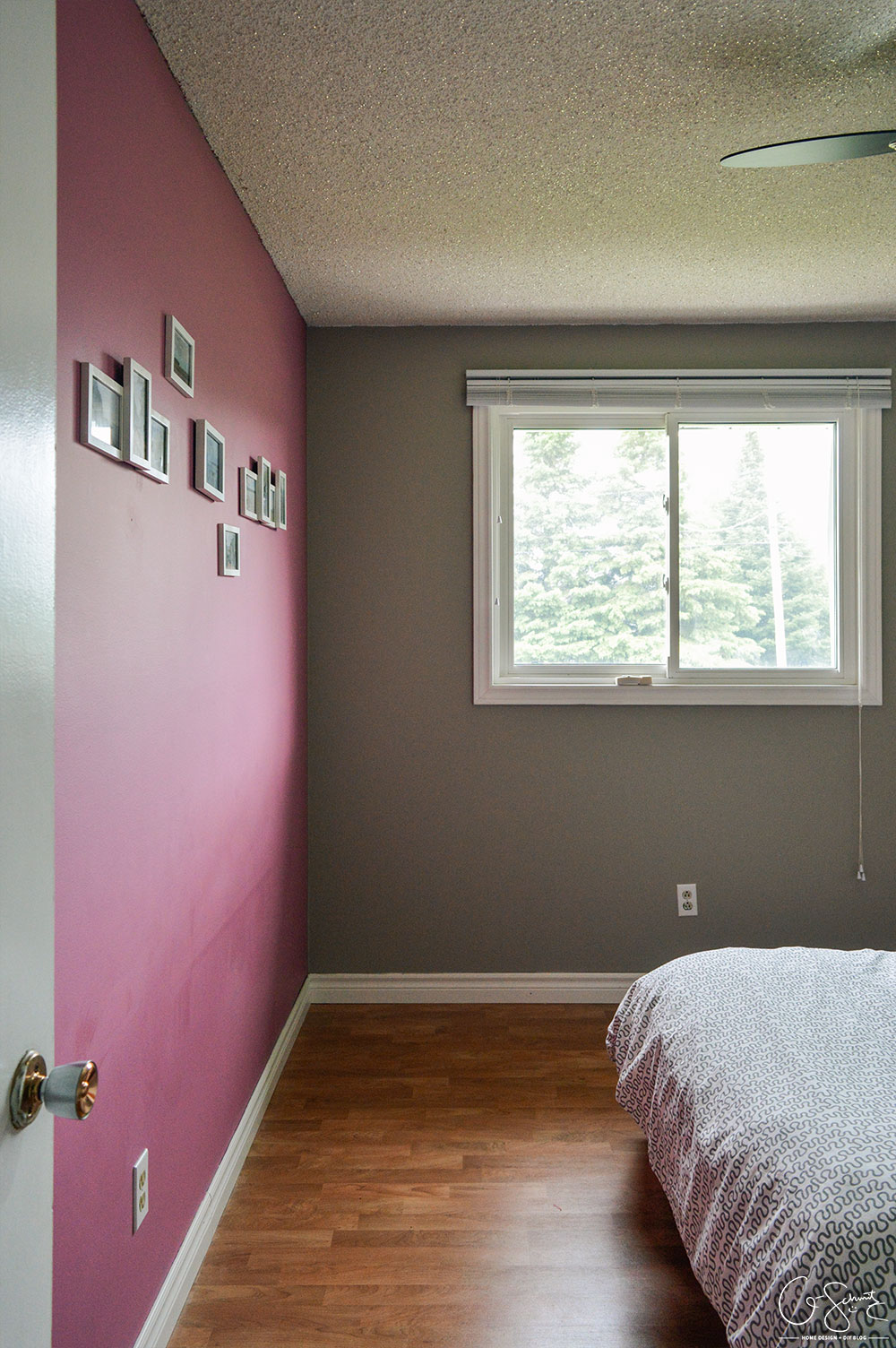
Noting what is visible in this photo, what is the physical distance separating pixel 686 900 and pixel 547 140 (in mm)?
2615

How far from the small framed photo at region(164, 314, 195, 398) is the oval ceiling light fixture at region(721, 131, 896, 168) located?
1.18m

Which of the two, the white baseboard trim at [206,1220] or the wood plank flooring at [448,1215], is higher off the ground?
the white baseboard trim at [206,1220]

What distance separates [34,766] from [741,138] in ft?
7.17

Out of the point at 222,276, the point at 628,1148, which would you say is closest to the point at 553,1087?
the point at 628,1148

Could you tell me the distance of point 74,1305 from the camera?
51.8 inches

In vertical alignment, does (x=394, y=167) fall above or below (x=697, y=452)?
above

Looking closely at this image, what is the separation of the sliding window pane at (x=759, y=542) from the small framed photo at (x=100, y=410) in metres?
A: 2.47

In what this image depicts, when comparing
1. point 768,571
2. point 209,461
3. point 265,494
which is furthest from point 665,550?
point 209,461

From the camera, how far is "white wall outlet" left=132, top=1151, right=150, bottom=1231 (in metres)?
1.57

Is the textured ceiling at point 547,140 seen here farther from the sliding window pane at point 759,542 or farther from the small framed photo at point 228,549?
the small framed photo at point 228,549

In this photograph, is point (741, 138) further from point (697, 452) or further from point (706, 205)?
point (697, 452)

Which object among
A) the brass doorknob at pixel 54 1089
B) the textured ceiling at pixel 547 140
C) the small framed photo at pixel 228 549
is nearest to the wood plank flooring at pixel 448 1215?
the brass doorknob at pixel 54 1089

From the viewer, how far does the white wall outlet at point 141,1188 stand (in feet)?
5.16

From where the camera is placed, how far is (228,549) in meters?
2.24
